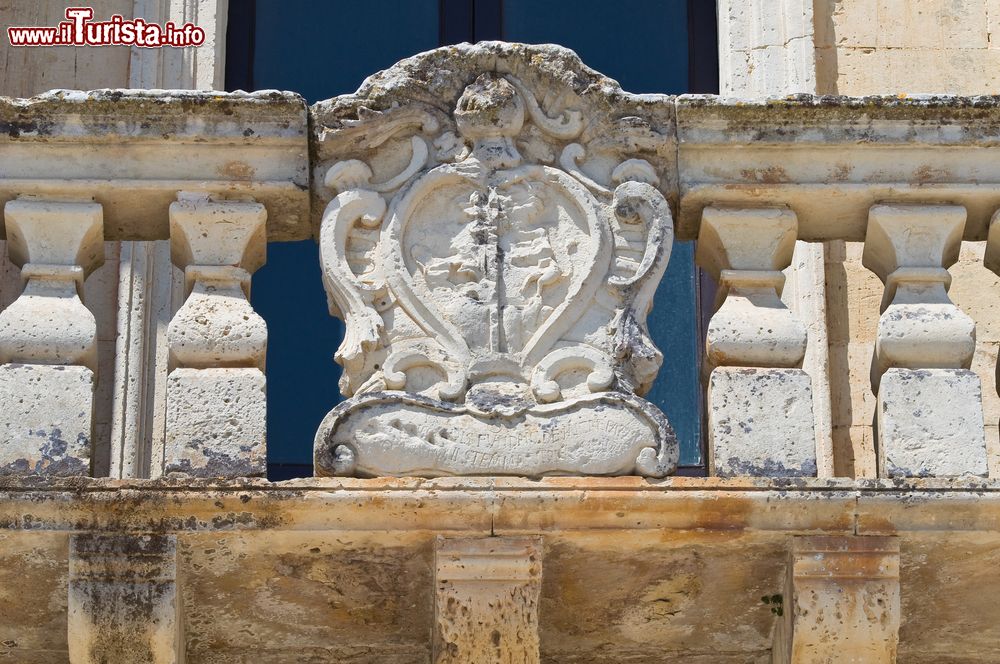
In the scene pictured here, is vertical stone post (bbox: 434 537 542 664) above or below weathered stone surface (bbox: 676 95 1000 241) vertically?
below

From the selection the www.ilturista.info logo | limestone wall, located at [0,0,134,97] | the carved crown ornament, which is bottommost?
the carved crown ornament

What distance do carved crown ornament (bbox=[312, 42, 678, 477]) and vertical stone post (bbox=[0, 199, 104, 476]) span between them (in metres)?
0.67

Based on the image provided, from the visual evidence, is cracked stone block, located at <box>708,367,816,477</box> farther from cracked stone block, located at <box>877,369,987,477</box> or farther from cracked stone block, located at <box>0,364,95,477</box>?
cracked stone block, located at <box>0,364,95,477</box>

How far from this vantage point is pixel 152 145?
7.16 m

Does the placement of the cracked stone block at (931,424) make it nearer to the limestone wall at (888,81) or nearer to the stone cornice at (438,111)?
the stone cornice at (438,111)

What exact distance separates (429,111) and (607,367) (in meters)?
0.96

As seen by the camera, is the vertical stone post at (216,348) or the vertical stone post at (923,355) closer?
the vertical stone post at (216,348)

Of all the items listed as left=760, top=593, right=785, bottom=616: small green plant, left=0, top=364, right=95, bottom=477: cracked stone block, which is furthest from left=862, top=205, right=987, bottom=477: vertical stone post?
left=0, top=364, right=95, bottom=477: cracked stone block

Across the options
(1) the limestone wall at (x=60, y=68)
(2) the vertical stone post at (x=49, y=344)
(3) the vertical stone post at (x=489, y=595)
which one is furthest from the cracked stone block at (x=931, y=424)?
(1) the limestone wall at (x=60, y=68)

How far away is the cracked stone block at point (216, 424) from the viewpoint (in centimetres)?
671

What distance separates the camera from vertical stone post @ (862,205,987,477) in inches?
269

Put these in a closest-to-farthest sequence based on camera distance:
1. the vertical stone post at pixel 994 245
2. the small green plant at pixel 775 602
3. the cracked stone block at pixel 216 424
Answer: the cracked stone block at pixel 216 424, the small green plant at pixel 775 602, the vertical stone post at pixel 994 245

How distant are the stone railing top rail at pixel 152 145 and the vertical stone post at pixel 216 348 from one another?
0.09m

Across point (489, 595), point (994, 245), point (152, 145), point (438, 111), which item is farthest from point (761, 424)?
point (152, 145)
